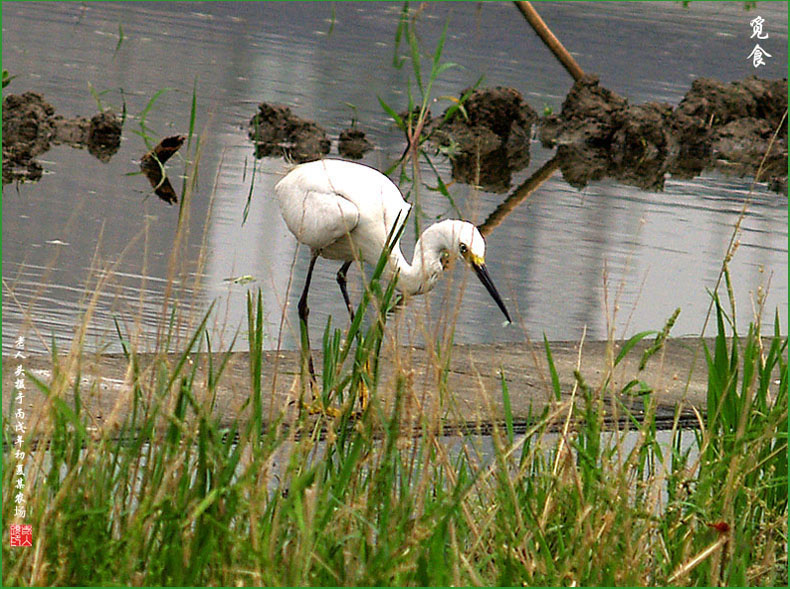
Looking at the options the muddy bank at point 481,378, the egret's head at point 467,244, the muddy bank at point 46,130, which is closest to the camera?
the muddy bank at point 481,378

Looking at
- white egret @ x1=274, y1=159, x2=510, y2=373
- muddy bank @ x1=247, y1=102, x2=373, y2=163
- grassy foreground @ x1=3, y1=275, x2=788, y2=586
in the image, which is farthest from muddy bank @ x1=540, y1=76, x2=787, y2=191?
grassy foreground @ x1=3, y1=275, x2=788, y2=586

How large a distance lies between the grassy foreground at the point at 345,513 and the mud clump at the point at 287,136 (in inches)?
272

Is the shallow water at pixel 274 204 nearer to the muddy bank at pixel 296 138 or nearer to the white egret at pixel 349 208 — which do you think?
the muddy bank at pixel 296 138

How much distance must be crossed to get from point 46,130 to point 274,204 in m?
2.25

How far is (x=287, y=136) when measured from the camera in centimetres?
1049

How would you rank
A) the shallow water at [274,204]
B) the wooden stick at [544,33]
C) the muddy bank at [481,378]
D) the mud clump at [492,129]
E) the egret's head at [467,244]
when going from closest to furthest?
the muddy bank at [481,378]
the egret's head at [467,244]
the shallow water at [274,204]
the wooden stick at [544,33]
the mud clump at [492,129]

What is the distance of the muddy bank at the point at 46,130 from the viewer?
9.30m

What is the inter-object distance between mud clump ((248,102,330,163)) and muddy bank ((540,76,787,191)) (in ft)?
7.49

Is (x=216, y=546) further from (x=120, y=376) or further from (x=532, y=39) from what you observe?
(x=532, y=39)

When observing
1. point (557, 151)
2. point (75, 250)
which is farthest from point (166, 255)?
point (557, 151)

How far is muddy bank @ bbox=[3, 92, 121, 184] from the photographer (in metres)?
9.30

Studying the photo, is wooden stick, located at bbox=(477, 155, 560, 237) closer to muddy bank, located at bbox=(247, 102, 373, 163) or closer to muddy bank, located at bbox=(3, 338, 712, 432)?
muddy bank, located at bbox=(247, 102, 373, 163)

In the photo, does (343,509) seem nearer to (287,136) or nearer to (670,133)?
(287,136)

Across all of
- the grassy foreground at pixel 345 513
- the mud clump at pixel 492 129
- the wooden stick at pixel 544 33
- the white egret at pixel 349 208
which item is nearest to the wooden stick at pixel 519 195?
the mud clump at pixel 492 129
